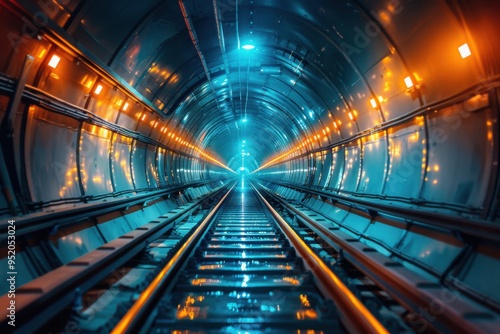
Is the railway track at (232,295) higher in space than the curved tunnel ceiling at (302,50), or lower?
lower

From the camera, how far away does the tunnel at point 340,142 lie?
333 cm

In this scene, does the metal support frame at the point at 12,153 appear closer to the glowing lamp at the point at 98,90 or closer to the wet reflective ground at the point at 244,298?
the glowing lamp at the point at 98,90

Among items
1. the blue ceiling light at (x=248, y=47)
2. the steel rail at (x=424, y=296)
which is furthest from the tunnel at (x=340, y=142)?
the blue ceiling light at (x=248, y=47)

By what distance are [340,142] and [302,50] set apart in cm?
345

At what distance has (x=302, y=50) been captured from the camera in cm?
957

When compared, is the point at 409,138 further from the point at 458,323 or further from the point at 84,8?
the point at 84,8

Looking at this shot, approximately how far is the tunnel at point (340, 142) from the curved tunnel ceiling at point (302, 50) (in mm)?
47

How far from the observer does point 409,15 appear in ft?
16.5

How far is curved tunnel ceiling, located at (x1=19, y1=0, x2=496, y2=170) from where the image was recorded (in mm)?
4980

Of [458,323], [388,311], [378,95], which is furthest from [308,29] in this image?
[458,323]

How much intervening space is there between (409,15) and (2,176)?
6.88 meters

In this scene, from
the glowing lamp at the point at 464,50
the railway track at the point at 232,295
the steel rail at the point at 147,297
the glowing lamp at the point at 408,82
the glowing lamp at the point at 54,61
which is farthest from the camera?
the glowing lamp at the point at 408,82

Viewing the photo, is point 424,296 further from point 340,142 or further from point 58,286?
point 340,142

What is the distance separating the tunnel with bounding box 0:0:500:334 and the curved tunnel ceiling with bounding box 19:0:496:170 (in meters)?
0.05
